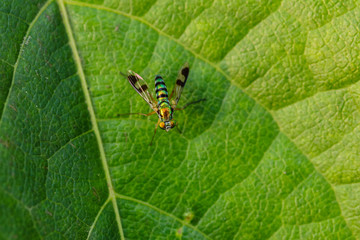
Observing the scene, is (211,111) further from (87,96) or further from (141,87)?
(87,96)

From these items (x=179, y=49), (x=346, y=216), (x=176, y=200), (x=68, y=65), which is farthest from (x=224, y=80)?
(x=346, y=216)

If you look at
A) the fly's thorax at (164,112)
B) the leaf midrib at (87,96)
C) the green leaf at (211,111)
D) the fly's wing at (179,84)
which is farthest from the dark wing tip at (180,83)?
the leaf midrib at (87,96)

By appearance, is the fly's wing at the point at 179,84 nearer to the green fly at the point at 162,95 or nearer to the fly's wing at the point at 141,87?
the green fly at the point at 162,95

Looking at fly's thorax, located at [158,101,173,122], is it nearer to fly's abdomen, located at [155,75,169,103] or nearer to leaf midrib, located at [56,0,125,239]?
fly's abdomen, located at [155,75,169,103]

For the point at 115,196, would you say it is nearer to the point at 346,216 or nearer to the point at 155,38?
the point at 155,38

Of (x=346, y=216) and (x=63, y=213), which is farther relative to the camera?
(x=346, y=216)

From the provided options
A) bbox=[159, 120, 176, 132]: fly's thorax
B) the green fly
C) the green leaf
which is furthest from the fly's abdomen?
bbox=[159, 120, 176, 132]: fly's thorax

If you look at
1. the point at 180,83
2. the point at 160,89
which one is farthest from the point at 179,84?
the point at 160,89
